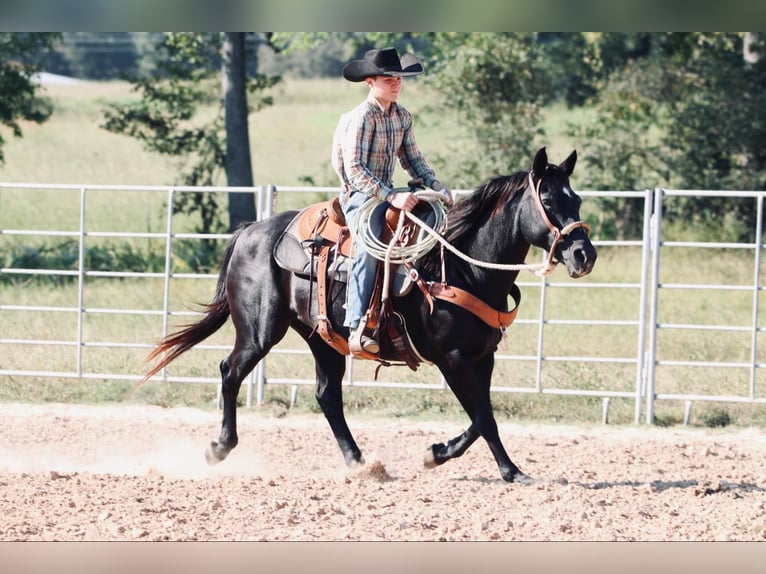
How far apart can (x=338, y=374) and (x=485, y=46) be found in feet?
37.1

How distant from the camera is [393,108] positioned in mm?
6250

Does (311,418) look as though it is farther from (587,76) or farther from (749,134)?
(587,76)

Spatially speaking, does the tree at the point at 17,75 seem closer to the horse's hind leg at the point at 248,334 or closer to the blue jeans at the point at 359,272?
the horse's hind leg at the point at 248,334

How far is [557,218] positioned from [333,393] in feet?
6.00

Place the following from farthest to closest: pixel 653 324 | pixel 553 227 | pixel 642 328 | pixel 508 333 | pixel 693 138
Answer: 1. pixel 693 138
2. pixel 508 333
3. pixel 642 328
4. pixel 653 324
5. pixel 553 227

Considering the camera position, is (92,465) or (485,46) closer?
(92,465)

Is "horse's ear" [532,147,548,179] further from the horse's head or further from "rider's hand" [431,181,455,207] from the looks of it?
"rider's hand" [431,181,455,207]

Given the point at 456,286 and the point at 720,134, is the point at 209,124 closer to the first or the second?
the point at 720,134

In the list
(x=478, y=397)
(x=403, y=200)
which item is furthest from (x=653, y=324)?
(x=403, y=200)

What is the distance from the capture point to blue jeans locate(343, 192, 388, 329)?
622 centimetres

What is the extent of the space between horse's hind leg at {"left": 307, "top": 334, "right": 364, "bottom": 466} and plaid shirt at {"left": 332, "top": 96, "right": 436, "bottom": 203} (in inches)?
40.2

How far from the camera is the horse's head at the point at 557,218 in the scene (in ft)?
18.7

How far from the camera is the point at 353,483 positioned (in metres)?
6.50
